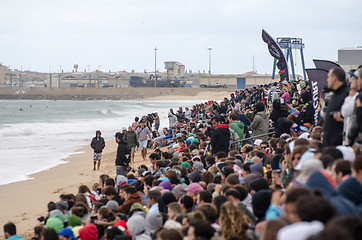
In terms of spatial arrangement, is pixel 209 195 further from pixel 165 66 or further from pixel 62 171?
pixel 165 66

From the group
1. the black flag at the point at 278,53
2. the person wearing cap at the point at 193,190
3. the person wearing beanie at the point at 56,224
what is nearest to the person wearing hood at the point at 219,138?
the person wearing cap at the point at 193,190

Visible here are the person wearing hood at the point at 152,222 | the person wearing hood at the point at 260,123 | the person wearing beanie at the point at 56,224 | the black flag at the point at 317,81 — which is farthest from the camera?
the person wearing hood at the point at 260,123

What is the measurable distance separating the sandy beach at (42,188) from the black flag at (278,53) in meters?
7.09

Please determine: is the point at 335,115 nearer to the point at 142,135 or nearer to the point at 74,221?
the point at 74,221

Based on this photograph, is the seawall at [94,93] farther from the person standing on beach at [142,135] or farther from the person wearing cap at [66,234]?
the person wearing cap at [66,234]

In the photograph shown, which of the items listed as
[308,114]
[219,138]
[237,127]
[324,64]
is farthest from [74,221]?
[237,127]

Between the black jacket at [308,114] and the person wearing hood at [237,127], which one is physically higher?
the black jacket at [308,114]

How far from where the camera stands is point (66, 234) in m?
6.15

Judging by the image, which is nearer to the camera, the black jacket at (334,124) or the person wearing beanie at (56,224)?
the black jacket at (334,124)

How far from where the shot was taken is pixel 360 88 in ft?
18.7

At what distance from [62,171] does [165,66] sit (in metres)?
134

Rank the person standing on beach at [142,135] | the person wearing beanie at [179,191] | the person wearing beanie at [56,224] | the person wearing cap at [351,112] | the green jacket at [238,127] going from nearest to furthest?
the person wearing cap at [351,112] < the person wearing beanie at [56,224] < the person wearing beanie at [179,191] < the green jacket at [238,127] < the person standing on beach at [142,135]

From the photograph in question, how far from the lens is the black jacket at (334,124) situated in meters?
6.05

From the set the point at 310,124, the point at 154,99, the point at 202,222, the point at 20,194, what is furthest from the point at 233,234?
the point at 154,99
